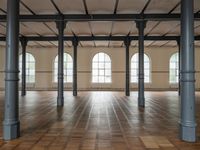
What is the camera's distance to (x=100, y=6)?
8766mm

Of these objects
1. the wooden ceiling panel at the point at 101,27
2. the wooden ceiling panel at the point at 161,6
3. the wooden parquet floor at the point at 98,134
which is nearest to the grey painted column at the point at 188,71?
the wooden parquet floor at the point at 98,134

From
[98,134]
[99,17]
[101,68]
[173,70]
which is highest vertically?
[99,17]

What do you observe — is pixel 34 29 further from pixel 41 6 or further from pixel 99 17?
pixel 99 17

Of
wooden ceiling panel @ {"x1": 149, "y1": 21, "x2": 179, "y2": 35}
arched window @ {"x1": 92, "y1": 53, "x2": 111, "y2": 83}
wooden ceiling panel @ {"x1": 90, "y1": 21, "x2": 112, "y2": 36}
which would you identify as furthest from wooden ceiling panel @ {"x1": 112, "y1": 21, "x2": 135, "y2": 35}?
arched window @ {"x1": 92, "y1": 53, "x2": 111, "y2": 83}

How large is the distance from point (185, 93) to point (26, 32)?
11.2m

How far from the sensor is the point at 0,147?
395 centimetres

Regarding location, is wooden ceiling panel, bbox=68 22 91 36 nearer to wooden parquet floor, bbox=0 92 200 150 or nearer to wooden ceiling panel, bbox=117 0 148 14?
wooden ceiling panel, bbox=117 0 148 14

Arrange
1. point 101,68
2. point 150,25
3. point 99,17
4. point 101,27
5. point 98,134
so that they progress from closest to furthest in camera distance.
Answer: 1. point 98,134
2. point 99,17
3. point 150,25
4. point 101,27
5. point 101,68

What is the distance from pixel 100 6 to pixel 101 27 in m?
3.52

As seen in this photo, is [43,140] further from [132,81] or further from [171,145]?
[132,81]

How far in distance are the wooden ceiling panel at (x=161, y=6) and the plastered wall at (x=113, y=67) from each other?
12.1 meters

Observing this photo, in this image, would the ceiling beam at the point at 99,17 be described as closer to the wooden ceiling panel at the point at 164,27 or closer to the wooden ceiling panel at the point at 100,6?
the wooden ceiling panel at the point at 100,6

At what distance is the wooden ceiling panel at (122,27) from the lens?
37.0 ft

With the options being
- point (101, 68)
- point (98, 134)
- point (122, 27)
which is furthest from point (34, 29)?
point (101, 68)
